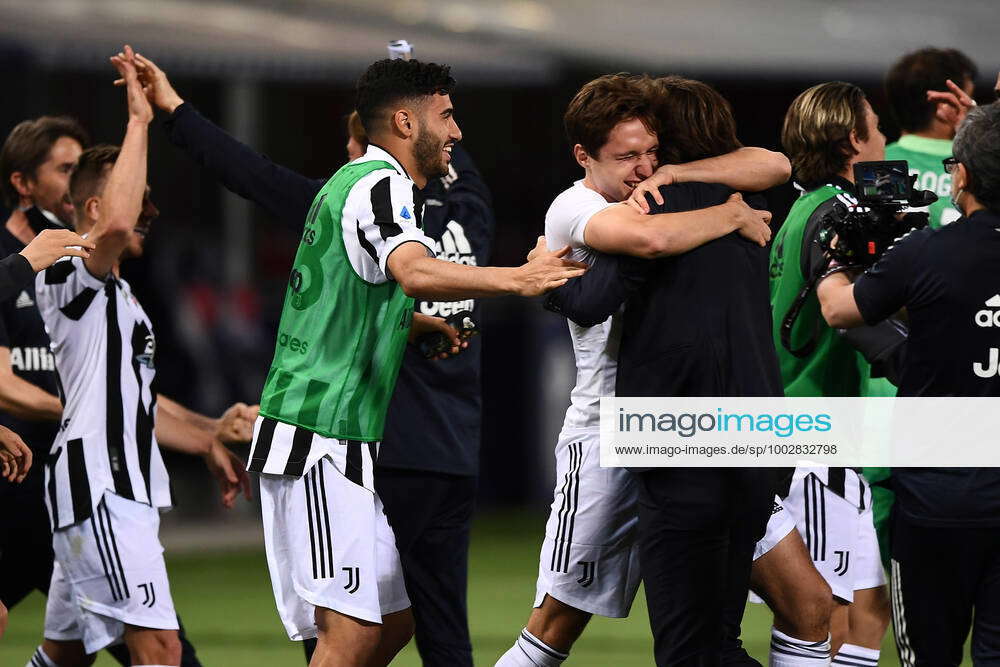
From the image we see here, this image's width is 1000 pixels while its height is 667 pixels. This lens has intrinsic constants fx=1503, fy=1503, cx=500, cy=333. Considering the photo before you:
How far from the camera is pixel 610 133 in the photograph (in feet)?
13.6

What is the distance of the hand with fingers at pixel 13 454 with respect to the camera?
4.66 m

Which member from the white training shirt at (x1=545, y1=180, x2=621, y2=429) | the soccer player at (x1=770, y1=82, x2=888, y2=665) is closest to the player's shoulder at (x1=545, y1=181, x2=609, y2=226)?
the white training shirt at (x1=545, y1=180, x2=621, y2=429)

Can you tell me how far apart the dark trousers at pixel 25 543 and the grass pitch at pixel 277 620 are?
1.61 m

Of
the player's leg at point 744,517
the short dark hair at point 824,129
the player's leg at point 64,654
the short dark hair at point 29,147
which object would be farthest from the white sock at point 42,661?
the short dark hair at point 824,129

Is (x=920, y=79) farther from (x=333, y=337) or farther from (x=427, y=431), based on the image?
(x=333, y=337)

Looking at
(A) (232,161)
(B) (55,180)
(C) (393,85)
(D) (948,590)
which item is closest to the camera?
(D) (948,590)

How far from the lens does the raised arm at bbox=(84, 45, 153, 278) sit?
16.3 ft

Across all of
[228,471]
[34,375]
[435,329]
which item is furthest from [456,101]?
[435,329]

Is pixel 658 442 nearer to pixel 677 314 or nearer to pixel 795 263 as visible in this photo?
pixel 677 314

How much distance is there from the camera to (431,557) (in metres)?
5.45

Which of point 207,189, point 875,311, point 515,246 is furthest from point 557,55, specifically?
point 875,311

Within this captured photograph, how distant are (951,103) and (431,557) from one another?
2636 mm

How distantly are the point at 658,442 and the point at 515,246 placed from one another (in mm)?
13099

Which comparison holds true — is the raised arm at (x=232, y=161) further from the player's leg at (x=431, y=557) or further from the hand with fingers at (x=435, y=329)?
the player's leg at (x=431, y=557)
